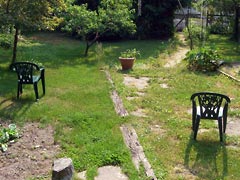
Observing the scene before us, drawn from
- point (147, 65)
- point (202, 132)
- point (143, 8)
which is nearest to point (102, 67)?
point (147, 65)

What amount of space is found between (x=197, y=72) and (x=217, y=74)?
1.89ft

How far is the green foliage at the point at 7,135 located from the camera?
5.27 metres

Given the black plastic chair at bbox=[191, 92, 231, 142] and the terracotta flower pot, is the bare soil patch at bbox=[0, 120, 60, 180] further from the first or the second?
the terracotta flower pot

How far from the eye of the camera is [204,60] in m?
10.9

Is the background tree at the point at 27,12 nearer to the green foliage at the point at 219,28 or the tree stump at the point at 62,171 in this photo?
the tree stump at the point at 62,171

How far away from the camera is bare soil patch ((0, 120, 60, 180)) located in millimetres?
4496

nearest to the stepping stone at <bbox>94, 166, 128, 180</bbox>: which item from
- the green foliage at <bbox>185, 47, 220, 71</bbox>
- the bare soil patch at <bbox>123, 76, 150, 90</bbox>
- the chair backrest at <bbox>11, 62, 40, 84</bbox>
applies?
the chair backrest at <bbox>11, 62, 40, 84</bbox>

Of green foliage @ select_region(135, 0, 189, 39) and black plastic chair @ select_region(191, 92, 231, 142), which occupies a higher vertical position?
green foliage @ select_region(135, 0, 189, 39)

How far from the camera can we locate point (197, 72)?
A: 10.8 metres

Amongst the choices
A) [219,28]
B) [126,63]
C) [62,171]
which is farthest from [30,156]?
[219,28]

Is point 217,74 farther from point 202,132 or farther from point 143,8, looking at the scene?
point 143,8

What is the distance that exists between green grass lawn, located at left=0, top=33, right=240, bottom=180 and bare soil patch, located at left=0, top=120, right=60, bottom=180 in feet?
0.67

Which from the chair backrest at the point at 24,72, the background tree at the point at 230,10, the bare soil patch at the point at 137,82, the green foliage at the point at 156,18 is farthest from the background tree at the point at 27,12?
the background tree at the point at 230,10

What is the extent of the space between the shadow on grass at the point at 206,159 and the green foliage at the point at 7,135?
8.46ft
